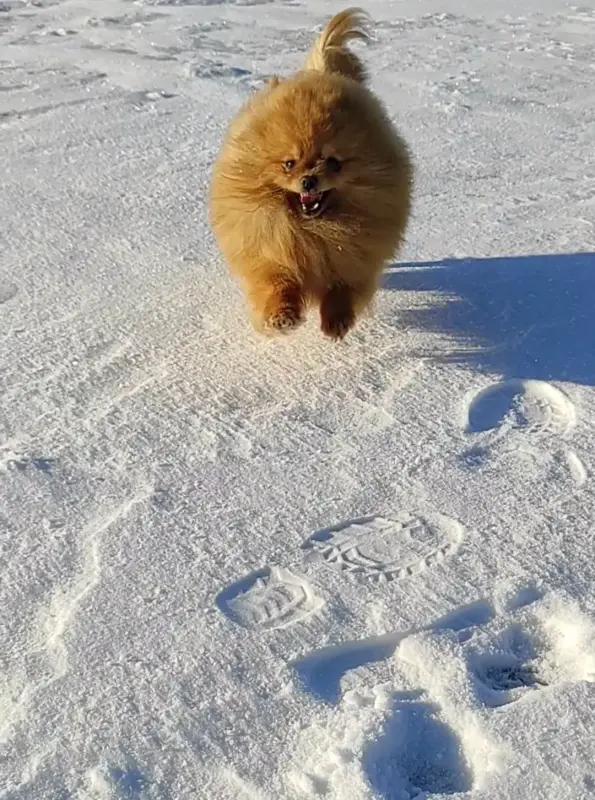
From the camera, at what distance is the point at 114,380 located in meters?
2.74

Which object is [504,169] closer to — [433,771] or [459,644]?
[459,644]

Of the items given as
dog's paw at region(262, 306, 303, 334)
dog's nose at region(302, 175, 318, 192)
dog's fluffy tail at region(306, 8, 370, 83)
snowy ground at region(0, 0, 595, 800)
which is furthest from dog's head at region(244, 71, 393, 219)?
dog's fluffy tail at region(306, 8, 370, 83)

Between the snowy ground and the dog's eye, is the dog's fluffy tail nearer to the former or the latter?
the snowy ground

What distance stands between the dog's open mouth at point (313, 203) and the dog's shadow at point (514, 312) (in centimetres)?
56

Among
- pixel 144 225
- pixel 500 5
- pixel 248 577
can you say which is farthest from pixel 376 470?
pixel 500 5

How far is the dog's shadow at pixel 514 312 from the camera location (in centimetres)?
279

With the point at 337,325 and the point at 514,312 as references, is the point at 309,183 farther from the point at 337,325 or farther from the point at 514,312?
the point at 514,312

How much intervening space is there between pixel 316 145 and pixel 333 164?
0.08m

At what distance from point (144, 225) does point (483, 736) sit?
2658mm

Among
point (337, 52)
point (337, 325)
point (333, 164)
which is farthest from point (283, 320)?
point (337, 52)

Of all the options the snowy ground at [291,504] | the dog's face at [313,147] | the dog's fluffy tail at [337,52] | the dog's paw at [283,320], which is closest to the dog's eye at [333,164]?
the dog's face at [313,147]

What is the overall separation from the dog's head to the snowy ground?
49 cm

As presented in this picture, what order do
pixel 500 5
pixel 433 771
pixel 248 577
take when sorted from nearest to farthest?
pixel 433 771 → pixel 248 577 → pixel 500 5

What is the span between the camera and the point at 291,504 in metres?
2.21
